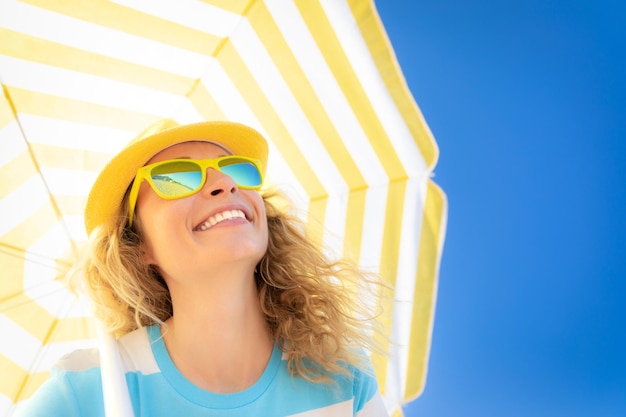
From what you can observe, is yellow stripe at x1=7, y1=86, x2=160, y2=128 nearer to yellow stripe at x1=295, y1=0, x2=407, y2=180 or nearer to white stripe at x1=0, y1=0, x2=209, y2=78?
white stripe at x1=0, y1=0, x2=209, y2=78

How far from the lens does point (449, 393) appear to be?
3.78 meters

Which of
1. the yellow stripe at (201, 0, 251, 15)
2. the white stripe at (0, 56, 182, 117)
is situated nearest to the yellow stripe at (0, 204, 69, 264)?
the white stripe at (0, 56, 182, 117)

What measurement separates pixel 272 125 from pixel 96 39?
832mm

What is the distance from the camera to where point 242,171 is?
2420 mm

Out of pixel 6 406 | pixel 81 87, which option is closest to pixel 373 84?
pixel 81 87

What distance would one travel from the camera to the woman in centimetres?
219

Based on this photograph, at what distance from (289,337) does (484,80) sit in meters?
1.97

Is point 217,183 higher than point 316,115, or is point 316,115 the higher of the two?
point 316,115

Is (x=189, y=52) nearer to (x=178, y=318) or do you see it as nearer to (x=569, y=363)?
(x=178, y=318)

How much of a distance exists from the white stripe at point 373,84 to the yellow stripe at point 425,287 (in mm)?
165

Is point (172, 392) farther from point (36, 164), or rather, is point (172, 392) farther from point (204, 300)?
point (36, 164)

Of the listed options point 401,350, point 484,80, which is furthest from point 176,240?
point 484,80

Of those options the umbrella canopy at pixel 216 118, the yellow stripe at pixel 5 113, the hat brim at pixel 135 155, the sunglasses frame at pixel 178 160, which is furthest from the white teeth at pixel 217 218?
the yellow stripe at pixel 5 113

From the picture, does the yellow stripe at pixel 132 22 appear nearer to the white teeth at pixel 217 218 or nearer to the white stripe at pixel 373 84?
the white stripe at pixel 373 84
